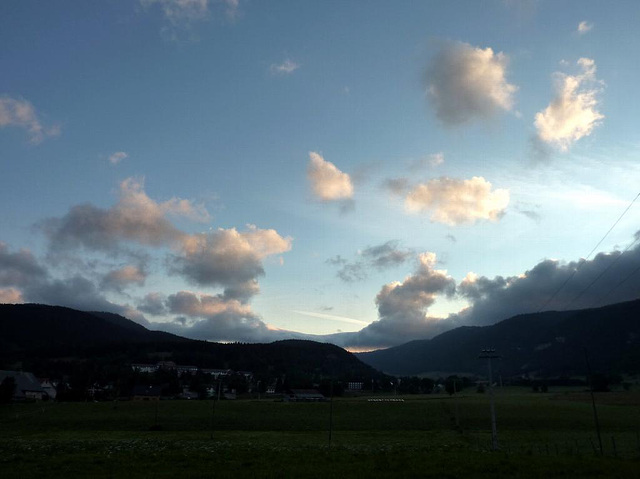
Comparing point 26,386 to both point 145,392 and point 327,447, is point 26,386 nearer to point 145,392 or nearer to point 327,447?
point 145,392

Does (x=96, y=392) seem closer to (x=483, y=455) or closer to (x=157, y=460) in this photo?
(x=157, y=460)

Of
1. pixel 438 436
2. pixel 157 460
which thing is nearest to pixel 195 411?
pixel 438 436

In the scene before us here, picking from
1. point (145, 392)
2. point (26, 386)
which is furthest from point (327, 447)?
point (26, 386)

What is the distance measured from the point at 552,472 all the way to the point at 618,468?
4.78m

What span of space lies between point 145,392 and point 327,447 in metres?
163

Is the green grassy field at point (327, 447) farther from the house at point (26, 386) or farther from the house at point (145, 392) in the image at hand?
the house at point (145, 392)

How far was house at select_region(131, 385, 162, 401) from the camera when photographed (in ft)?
611

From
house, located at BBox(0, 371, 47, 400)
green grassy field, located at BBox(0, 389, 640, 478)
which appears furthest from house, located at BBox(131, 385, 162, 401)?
green grassy field, located at BBox(0, 389, 640, 478)

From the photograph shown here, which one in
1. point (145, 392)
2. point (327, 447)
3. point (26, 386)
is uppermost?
point (26, 386)

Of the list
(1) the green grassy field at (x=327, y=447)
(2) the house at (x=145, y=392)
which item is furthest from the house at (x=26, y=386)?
(1) the green grassy field at (x=327, y=447)

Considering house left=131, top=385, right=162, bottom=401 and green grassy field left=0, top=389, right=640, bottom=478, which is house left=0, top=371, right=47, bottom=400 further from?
green grassy field left=0, top=389, right=640, bottom=478

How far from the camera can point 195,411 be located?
116 metres

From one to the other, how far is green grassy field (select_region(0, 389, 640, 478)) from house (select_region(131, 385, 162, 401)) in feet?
267

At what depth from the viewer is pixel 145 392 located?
191625mm
